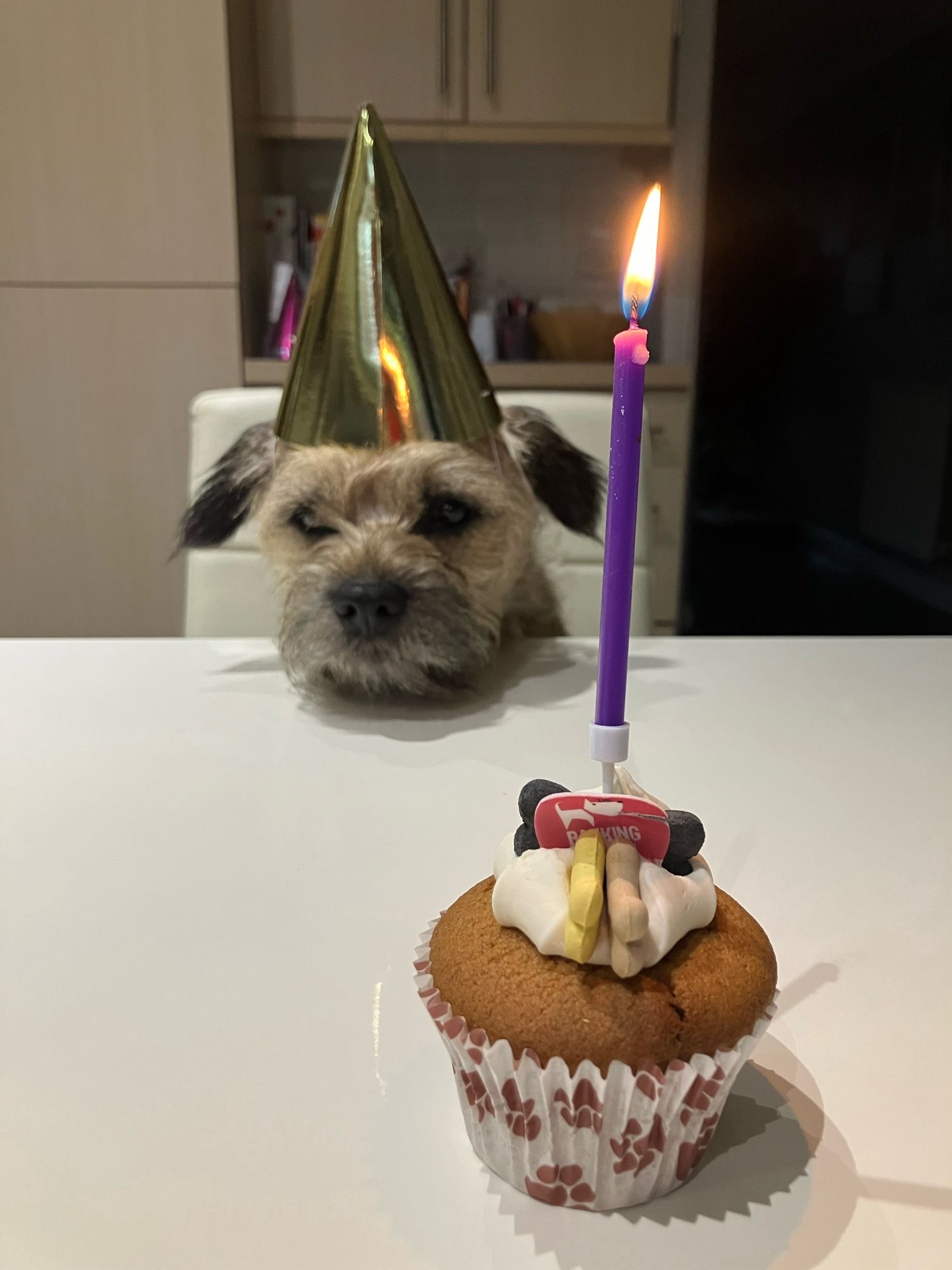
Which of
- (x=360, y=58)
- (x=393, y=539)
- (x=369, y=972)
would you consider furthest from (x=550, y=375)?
(x=369, y=972)

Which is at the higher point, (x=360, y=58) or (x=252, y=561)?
(x=360, y=58)

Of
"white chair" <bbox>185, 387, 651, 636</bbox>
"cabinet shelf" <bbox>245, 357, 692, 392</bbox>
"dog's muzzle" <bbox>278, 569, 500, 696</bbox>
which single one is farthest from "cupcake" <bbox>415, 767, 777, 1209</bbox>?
"cabinet shelf" <bbox>245, 357, 692, 392</bbox>

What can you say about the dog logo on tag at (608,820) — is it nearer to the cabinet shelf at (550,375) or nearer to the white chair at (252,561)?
the white chair at (252,561)

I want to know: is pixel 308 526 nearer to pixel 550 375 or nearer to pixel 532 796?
pixel 532 796

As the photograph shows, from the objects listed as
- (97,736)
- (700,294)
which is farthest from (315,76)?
(97,736)

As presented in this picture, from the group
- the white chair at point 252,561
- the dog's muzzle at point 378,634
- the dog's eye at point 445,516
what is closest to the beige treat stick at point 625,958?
the dog's muzzle at point 378,634

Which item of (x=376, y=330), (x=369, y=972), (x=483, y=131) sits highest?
(x=483, y=131)

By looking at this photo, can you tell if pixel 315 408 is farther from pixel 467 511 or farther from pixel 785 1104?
pixel 785 1104

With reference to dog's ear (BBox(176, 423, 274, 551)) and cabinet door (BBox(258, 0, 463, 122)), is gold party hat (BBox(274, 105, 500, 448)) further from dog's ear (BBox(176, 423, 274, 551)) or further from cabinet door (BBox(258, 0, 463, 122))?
cabinet door (BBox(258, 0, 463, 122))

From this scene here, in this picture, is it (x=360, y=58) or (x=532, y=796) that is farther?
(x=360, y=58)
